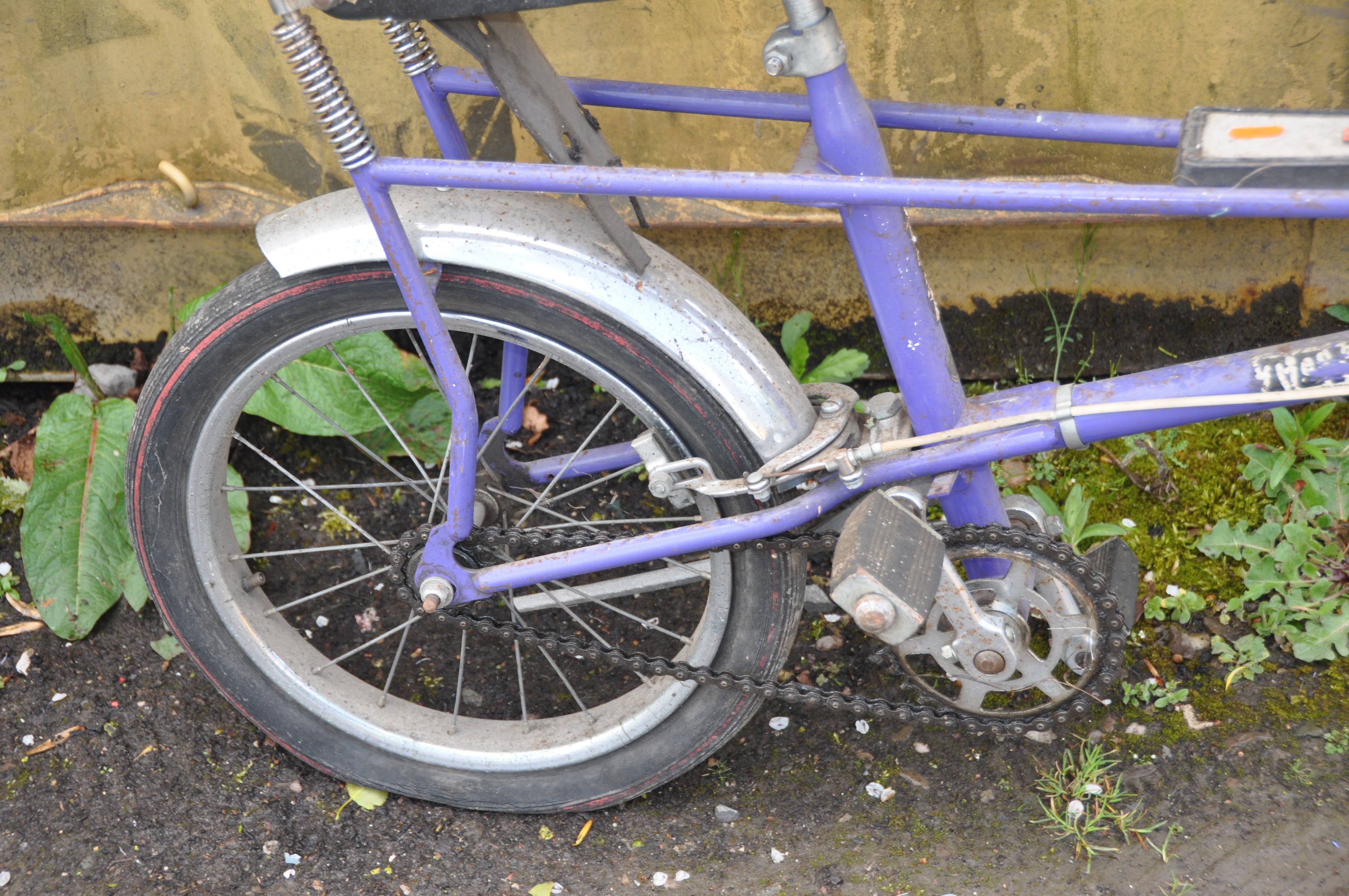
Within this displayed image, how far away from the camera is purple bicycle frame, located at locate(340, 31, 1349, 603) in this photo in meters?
1.39

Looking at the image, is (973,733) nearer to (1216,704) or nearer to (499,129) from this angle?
(1216,704)

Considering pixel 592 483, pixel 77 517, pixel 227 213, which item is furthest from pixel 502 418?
pixel 77 517

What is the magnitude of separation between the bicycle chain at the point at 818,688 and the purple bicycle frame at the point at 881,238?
0.21 feet

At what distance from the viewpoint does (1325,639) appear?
2240mm

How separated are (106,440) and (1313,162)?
2.65 meters

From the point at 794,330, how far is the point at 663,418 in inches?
41.1

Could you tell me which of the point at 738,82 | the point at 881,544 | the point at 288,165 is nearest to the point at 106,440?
the point at 288,165

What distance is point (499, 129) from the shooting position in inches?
98.7

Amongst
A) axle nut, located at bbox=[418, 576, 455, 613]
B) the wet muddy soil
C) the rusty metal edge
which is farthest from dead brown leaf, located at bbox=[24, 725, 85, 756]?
the rusty metal edge

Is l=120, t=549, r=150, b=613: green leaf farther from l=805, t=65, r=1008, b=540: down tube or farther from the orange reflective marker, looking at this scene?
the orange reflective marker

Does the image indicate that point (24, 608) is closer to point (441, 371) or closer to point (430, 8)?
point (441, 371)

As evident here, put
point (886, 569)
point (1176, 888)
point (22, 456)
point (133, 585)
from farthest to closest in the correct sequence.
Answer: point (22, 456) → point (133, 585) → point (1176, 888) → point (886, 569)

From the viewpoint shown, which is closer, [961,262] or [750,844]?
[750,844]

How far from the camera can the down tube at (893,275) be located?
60.4 inches
